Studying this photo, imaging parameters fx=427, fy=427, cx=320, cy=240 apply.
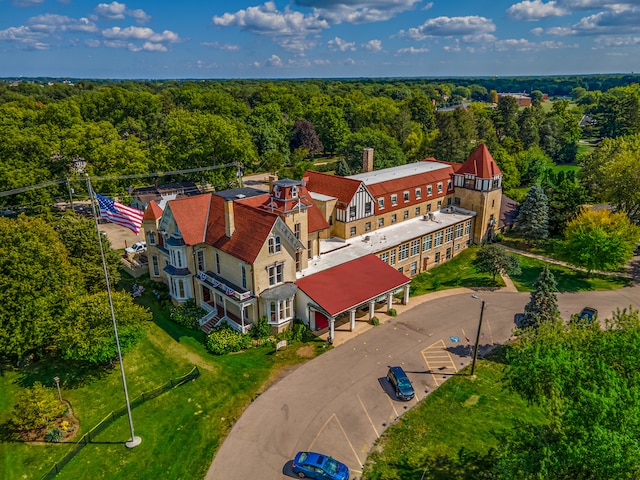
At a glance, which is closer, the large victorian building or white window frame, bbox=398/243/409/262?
the large victorian building

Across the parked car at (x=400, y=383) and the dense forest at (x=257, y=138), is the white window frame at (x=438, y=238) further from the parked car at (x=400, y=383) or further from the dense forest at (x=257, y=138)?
the parked car at (x=400, y=383)

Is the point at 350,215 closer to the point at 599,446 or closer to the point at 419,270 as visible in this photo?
the point at 419,270

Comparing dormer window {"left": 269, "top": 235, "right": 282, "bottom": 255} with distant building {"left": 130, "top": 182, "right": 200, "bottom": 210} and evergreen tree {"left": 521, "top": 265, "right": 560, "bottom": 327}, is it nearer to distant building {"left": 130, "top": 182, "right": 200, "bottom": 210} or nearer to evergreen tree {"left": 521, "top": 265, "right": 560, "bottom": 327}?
evergreen tree {"left": 521, "top": 265, "right": 560, "bottom": 327}

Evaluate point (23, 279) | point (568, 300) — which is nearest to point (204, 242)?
point (23, 279)

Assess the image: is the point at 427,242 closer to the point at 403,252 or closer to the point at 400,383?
the point at 403,252

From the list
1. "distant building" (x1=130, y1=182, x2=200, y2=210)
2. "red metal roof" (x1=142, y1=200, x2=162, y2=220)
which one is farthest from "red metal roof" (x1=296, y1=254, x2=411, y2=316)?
"distant building" (x1=130, y1=182, x2=200, y2=210)

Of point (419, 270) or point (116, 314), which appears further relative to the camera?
point (419, 270)
